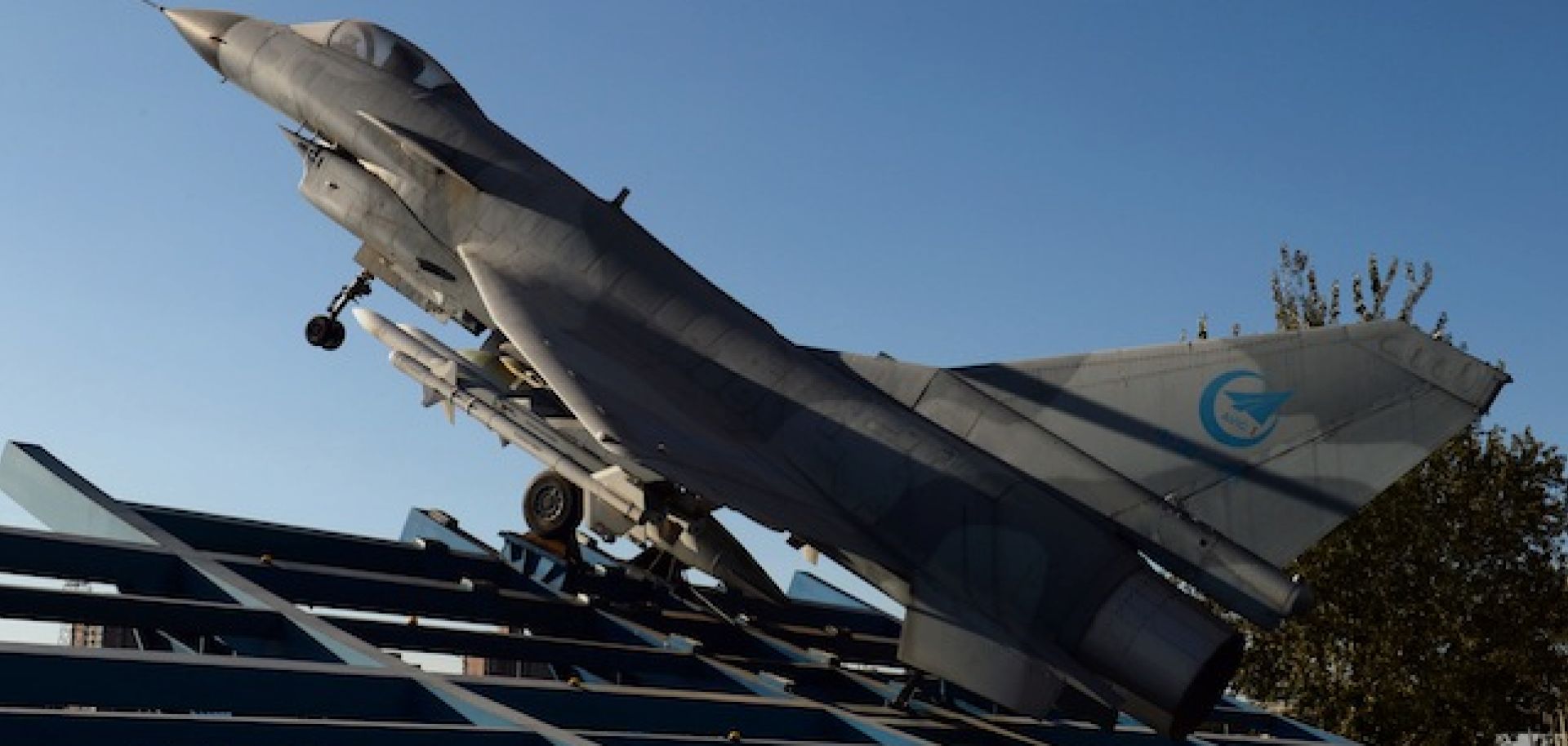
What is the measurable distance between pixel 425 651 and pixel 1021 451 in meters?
6.04

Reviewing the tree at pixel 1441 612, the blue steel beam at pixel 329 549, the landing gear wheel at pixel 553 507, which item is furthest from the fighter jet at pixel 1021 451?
the tree at pixel 1441 612

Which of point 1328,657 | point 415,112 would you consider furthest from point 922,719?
point 1328,657

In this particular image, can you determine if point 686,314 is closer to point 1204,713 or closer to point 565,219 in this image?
point 565,219

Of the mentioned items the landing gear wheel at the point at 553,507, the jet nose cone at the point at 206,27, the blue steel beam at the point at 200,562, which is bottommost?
the blue steel beam at the point at 200,562

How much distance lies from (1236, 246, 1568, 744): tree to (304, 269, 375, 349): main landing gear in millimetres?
19201

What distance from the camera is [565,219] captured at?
1792 cm

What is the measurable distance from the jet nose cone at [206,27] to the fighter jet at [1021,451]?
5.79m

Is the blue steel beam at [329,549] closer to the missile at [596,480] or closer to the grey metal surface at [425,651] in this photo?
the grey metal surface at [425,651]

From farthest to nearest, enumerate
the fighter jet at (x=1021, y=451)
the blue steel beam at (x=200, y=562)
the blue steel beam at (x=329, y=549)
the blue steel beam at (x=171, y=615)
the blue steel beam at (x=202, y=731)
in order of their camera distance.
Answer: the fighter jet at (x=1021, y=451) < the blue steel beam at (x=329, y=549) < the blue steel beam at (x=171, y=615) < the blue steel beam at (x=200, y=562) < the blue steel beam at (x=202, y=731)

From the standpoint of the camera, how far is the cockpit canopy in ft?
63.5

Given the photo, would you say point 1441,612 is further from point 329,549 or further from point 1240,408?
point 329,549

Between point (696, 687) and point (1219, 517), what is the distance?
205 inches

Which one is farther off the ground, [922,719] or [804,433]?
[804,433]

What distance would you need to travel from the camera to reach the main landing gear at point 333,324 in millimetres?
19578
